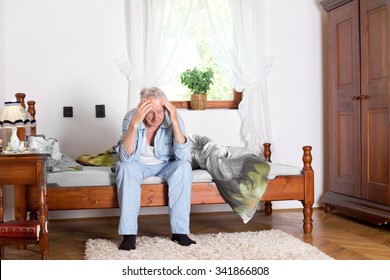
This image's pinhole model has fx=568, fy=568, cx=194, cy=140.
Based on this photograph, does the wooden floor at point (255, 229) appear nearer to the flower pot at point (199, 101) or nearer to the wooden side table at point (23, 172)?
the wooden side table at point (23, 172)

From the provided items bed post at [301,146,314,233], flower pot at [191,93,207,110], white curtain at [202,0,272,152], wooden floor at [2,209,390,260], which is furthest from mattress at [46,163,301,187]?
white curtain at [202,0,272,152]

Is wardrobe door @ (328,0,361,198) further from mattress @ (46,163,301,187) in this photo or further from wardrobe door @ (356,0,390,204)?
mattress @ (46,163,301,187)

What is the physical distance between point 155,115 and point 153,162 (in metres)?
0.33

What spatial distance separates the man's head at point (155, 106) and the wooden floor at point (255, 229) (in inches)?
34.6

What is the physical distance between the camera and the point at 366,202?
169 inches

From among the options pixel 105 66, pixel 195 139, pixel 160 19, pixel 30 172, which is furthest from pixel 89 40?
pixel 30 172

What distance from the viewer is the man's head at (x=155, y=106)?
3508 millimetres

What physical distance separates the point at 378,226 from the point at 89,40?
2725mm

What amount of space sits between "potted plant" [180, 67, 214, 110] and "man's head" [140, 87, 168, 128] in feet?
4.21

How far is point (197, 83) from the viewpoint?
15.9ft

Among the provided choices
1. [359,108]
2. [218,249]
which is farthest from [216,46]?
[218,249]

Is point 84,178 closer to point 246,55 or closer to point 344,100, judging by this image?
point 246,55
